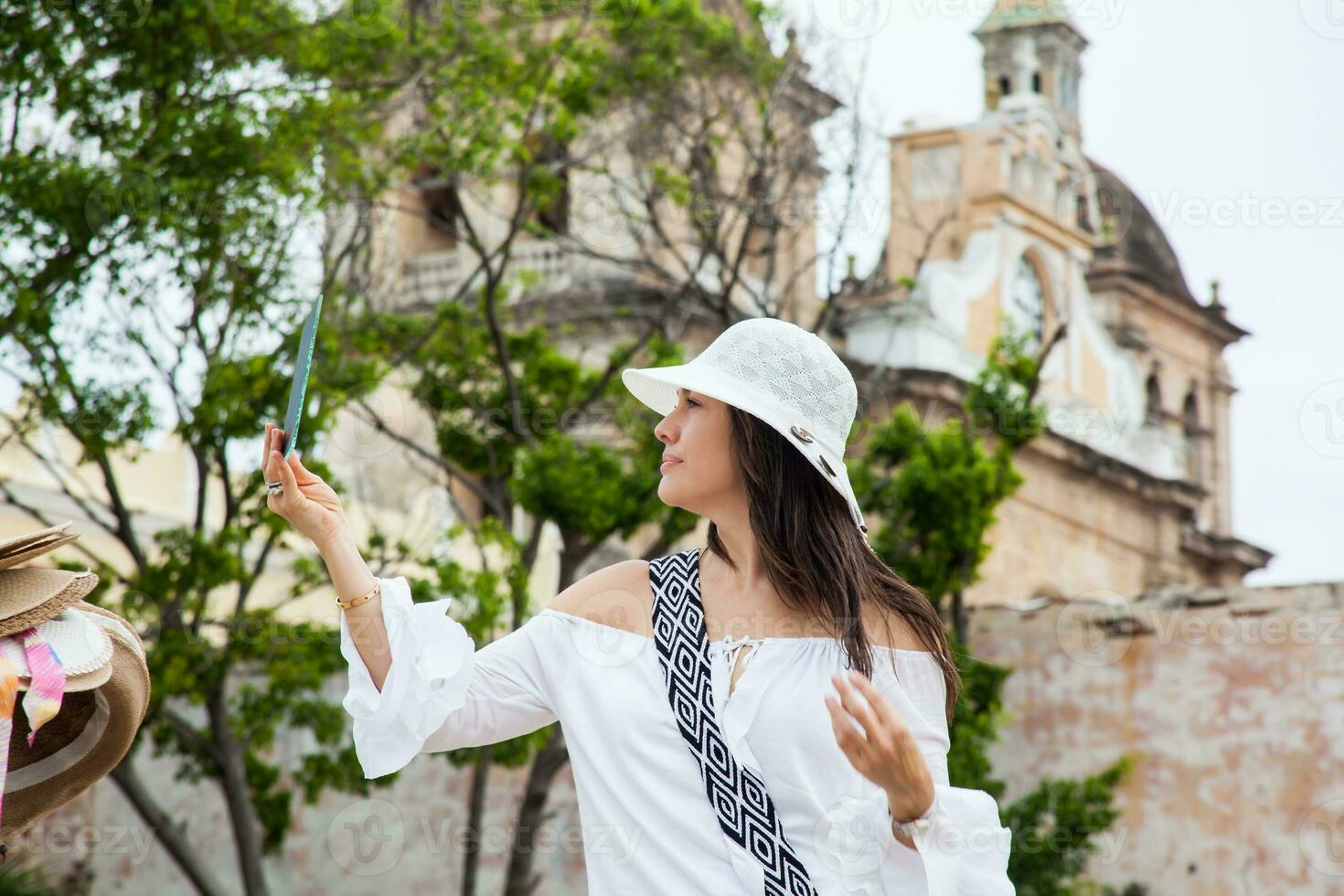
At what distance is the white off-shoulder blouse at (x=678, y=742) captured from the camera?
2926 mm

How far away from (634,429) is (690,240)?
4.29 m

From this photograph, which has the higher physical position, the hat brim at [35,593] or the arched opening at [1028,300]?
the arched opening at [1028,300]

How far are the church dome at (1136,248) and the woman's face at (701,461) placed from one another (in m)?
23.2

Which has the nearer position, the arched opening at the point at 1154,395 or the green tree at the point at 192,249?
the green tree at the point at 192,249

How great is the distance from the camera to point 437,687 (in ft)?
10.0

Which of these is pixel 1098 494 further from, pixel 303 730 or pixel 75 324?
pixel 75 324

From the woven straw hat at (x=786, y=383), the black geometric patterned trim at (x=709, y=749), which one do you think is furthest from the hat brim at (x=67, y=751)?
the woven straw hat at (x=786, y=383)

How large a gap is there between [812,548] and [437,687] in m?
0.74

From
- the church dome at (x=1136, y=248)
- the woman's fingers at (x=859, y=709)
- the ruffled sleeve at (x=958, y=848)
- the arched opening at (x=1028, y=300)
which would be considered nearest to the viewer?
the woman's fingers at (x=859, y=709)

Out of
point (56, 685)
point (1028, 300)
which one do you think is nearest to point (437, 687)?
point (56, 685)

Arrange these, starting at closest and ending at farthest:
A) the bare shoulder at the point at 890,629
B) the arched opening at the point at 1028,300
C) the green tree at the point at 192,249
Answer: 1. the bare shoulder at the point at 890,629
2. the green tree at the point at 192,249
3. the arched opening at the point at 1028,300

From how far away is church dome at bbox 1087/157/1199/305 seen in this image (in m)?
26.8

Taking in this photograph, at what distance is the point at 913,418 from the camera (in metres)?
11.2

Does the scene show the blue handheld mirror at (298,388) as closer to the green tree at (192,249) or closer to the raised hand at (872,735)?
the raised hand at (872,735)
